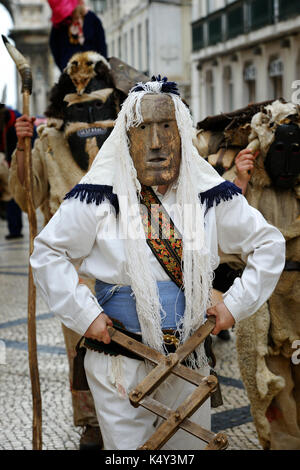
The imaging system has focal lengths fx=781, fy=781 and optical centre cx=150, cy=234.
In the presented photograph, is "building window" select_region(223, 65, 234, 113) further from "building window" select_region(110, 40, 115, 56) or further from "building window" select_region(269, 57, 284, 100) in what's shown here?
"building window" select_region(110, 40, 115, 56)

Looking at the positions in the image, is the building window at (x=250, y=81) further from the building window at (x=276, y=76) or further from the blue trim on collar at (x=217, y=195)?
the blue trim on collar at (x=217, y=195)

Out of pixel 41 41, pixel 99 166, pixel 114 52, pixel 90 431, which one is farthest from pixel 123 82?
pixel 41 41

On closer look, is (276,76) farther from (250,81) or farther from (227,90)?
(227,90)

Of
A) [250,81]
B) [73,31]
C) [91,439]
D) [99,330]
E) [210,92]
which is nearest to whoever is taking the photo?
[99,330]

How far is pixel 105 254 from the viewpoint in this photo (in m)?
2.98

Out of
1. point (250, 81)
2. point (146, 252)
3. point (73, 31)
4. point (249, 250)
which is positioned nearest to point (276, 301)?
point (249, 250)

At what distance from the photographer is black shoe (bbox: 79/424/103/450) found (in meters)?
4.39

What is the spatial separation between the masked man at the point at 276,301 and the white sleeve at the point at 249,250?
97 centimetres

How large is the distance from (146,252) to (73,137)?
177cm

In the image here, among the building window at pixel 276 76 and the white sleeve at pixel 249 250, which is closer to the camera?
the white sleeve at pixel 249 250

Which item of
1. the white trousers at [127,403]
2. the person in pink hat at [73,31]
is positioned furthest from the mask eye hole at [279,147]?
the person in pink hat at [73,31]

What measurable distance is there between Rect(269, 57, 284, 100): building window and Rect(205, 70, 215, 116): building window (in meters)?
5.54

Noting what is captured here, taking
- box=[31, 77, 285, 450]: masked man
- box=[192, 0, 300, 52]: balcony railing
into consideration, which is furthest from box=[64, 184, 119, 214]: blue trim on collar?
box=[192, 0, 300, 52]: balcony railing

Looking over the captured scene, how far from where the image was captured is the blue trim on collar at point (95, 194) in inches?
117
